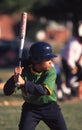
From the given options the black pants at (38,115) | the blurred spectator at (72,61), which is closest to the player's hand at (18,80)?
the black pants at (38,115)

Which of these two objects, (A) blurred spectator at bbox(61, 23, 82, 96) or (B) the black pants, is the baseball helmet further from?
(A) blurred spectator at bbox(61, 23, 82, 96)

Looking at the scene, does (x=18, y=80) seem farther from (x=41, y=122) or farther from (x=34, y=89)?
(x=41, y=122)

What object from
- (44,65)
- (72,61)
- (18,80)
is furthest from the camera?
(72,61)

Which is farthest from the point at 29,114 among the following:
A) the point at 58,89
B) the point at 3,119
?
the point at 58,89

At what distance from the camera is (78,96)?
52.1 feet

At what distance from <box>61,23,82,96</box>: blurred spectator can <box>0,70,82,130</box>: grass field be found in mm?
834

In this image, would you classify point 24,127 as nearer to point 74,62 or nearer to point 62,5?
point 74,62

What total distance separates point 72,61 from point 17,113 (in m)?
3.16

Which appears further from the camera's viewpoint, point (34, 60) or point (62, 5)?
point (62, 5)

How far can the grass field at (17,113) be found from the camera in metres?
11.1

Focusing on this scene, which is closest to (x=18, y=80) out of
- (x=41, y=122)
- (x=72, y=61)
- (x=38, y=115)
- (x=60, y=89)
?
(x=38, y=115)

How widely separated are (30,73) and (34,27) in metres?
50.2

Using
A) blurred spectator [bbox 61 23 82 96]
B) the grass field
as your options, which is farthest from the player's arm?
blurred spectator [bbox 61 23 82 96]

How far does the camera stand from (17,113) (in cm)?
1258
